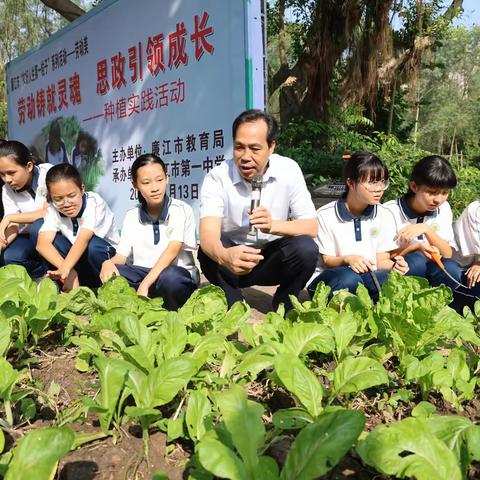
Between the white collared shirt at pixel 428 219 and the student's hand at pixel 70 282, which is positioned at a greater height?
the white collared shirt at pixel 428 219

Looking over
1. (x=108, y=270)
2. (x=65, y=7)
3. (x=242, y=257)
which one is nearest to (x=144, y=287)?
(x=108, y=270)

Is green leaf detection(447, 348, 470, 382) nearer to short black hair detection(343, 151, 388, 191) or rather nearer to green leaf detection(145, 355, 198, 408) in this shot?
green leaf detection(145, 355, 198, 408)

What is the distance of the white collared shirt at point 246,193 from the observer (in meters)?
2.53

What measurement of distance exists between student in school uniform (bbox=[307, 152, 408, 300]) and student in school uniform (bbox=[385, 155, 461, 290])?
0.27 feet

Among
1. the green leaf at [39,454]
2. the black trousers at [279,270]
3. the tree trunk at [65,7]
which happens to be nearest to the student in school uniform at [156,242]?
the black trousers at [279,270]

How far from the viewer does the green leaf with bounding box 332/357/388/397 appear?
3.69ft

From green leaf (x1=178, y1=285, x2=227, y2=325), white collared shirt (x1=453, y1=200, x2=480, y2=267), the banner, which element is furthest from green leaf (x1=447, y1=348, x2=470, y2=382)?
the banner

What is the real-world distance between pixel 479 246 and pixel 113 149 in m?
3.68

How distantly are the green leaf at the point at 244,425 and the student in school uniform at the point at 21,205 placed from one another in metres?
2.64

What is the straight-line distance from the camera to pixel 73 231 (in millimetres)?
3025

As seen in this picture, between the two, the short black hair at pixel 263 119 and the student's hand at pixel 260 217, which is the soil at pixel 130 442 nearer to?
the student's hand at pixel 260 217

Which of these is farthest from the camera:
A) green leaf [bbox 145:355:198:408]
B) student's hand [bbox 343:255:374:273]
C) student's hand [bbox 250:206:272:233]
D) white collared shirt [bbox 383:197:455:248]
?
white collared shirt [bbox 383:197:455:248]

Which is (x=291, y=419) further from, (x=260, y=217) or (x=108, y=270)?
(x=108, y=270)

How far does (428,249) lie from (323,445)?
6.30 feet
